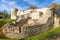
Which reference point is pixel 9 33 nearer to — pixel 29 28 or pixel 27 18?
pixel 29 28

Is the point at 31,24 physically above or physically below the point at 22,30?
above

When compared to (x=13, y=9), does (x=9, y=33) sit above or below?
below

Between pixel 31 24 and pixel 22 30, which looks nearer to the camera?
pixel 22 30

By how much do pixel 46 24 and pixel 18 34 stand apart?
5684 mm

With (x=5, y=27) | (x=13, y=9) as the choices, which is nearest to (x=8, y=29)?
(x=5, y=27)

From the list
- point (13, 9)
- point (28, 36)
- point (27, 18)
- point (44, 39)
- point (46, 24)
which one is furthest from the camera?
point (13, 9)

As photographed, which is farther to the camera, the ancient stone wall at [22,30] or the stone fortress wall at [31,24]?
the stone fortress wall at [31,24]

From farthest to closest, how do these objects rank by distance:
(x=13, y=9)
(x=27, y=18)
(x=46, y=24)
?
(x=13, y=9)
(x=27, y=18)
(x=46, y=24)

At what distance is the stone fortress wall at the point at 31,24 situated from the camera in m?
44.1

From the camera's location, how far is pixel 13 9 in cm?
5681

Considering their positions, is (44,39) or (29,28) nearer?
(44,39)

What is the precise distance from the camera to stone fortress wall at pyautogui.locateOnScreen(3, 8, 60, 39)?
4406 cm

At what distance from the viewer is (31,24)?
46.8 meters

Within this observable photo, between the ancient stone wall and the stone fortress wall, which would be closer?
the ancient stone wall
